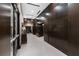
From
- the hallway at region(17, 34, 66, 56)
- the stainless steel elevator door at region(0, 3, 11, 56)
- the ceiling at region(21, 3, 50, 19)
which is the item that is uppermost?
the ceiling at region(21, 3, 50, 19)

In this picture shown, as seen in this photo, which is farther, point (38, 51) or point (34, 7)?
point (34, 7)

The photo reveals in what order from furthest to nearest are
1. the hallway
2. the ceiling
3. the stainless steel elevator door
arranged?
the ceiling < the hallway < the stainless steel elevator door

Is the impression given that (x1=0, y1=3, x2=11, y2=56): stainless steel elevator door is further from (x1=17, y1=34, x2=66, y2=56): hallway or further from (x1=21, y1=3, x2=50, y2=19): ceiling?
(x1=21, y1=3, x2=50, y2=19): ceiling

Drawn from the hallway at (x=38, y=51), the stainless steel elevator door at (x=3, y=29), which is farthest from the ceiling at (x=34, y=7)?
the stainless steel elevator door at (x=3, y=29)

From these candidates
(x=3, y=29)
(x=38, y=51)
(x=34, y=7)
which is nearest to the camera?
(x=3, y=29)

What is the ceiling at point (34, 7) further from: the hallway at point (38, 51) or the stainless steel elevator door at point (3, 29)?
the stainless steel elevator door at point (3, 29)

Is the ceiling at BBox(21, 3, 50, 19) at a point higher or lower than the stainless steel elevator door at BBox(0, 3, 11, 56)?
higher

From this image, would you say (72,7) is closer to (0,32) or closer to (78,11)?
(78,11)

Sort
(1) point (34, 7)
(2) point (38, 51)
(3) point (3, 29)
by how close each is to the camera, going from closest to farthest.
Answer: (3) point (3, 29) < (2) point (38, 51) < (1) point (34, 7)

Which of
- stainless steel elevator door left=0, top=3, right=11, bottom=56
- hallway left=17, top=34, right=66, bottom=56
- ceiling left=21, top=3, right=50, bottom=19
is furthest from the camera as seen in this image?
ceiling left=21, top=3, right=50, bottom=19

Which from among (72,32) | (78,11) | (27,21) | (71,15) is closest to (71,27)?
(72,32)

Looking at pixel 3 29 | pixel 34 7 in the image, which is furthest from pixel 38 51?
pixel 34 7

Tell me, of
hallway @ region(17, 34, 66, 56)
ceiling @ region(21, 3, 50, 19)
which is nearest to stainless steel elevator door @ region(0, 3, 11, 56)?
hallway @ region(17, 34, 66, 56)

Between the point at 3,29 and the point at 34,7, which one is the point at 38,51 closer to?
the point at 3,29
